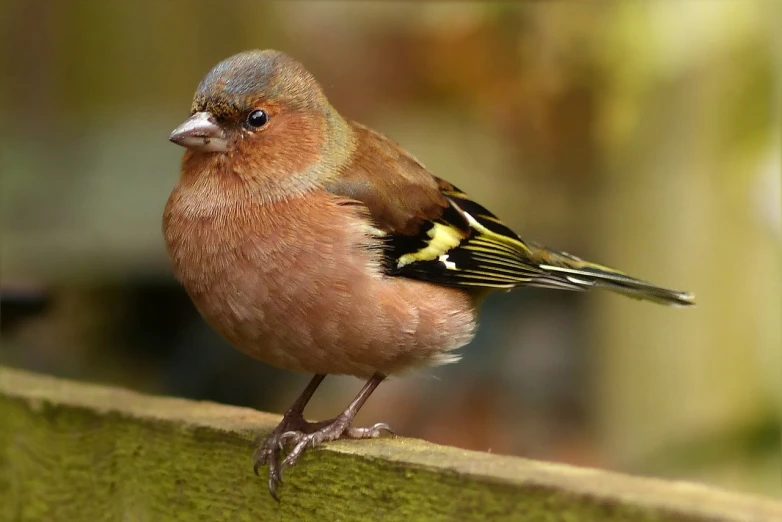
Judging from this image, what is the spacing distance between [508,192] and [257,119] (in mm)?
2291

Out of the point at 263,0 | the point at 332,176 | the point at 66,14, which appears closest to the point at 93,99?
the point at 66,14

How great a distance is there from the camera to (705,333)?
2.81 meters

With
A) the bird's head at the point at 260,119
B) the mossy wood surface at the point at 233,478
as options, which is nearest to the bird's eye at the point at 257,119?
the bird's head at the point at 260,119

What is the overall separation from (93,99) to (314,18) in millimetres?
1143

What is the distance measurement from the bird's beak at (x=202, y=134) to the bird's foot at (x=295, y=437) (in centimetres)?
56

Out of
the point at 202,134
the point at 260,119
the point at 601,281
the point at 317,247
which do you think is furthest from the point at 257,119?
the point at 601,281

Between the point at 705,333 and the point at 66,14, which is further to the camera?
the point at 66,14

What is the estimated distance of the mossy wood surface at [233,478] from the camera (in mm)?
1122

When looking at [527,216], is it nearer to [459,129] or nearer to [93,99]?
[459,129]

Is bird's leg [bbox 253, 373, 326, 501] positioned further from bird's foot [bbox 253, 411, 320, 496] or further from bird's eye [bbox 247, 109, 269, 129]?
bird's eye [bbox 247, 109, 269, 129]

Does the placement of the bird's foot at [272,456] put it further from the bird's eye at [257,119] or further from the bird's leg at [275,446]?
the bird's eye at [257,119]

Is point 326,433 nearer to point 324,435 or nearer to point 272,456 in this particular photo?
point 324,435

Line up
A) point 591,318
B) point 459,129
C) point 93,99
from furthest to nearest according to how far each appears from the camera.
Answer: point 93,99 → point 459,129 → point 591,318

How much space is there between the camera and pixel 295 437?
1650 mm
